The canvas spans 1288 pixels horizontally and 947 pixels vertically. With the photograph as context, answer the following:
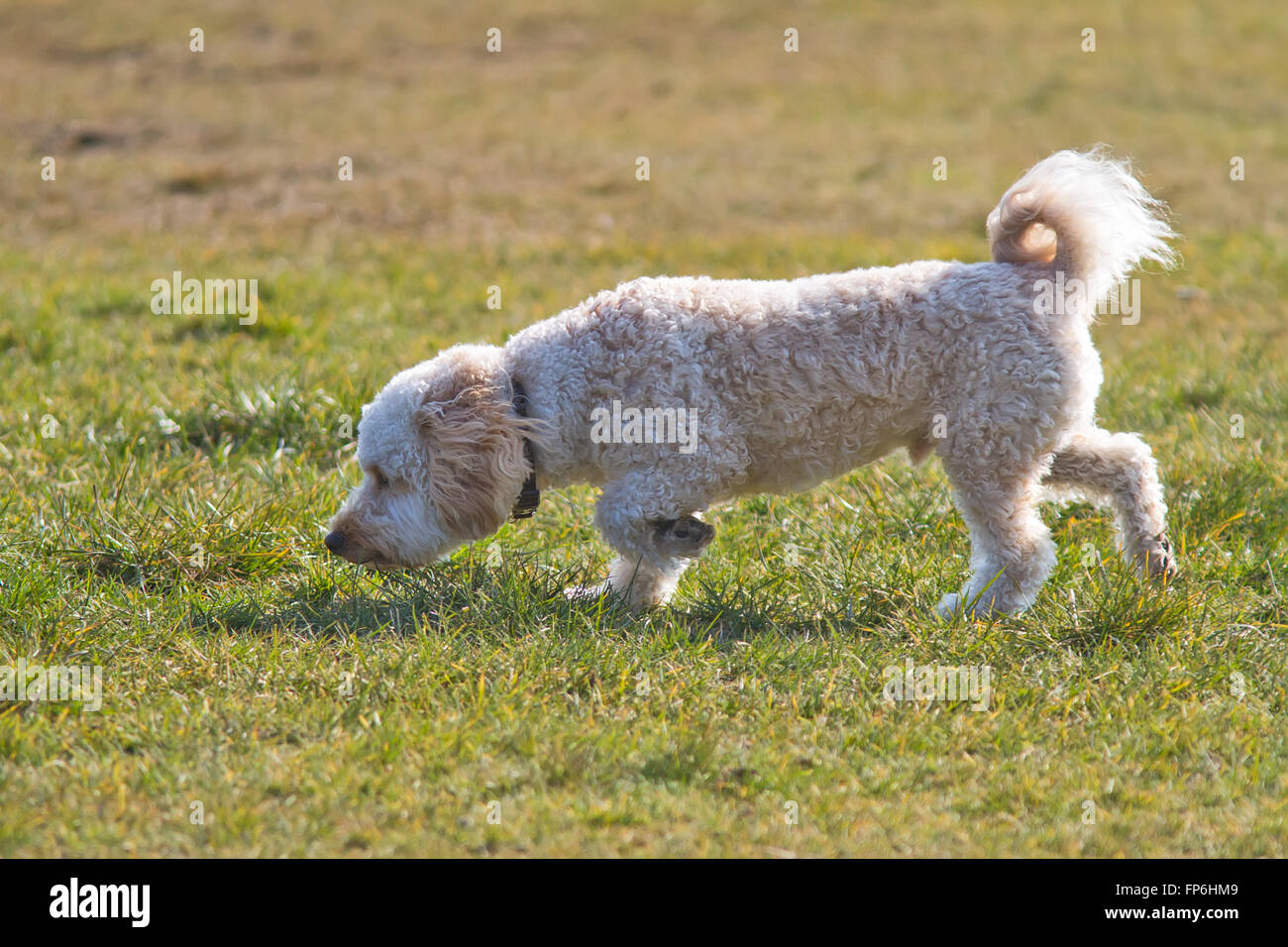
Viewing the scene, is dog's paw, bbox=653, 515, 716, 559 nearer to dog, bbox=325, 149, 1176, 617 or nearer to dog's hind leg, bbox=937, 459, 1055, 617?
dog, bbox=325, 149, 1176, 617

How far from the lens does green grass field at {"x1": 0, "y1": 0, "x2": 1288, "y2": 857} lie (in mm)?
3803

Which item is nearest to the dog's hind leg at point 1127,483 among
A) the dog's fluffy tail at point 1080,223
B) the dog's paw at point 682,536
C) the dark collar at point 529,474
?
the dog's fluffy tail at point 1080,223

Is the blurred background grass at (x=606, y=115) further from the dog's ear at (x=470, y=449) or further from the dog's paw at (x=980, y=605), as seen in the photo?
the dog's paw at (x=980, y=605)

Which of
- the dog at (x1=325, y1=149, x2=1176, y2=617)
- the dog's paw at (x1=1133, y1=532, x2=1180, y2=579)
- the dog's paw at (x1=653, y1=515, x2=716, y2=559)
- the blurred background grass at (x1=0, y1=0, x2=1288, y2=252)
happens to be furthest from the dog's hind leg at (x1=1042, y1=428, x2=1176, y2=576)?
the blurred background grass at (x1=0, y1=0, x2=1288, y2=252)

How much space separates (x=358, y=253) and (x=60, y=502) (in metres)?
5.54

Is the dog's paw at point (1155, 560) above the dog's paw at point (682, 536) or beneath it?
beneath

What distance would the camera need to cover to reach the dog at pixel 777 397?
481 cm

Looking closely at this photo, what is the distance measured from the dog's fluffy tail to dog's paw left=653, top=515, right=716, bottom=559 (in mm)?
1577

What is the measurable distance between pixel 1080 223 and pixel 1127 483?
3.51 ft

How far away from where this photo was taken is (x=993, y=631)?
188 inches

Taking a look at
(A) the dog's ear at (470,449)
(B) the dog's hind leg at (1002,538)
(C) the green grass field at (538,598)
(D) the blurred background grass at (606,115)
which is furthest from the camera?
(D) the blurred background grass at (606,115)

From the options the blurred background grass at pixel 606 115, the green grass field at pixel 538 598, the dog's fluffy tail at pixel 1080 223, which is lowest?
the green grass field at pixel 538 598
